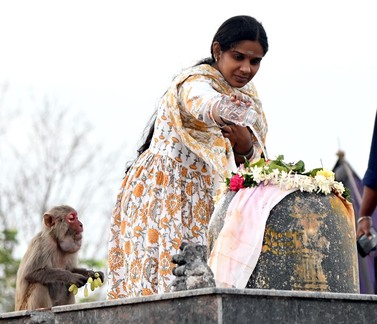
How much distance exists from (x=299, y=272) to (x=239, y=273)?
11.9 inches

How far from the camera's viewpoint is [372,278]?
38.3 ft

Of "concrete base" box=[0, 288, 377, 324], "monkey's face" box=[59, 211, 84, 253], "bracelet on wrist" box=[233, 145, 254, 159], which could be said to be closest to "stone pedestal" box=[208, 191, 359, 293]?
"concrete base" box=[0, 288, 377, 324]

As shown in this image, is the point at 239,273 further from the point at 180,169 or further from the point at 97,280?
the point at 97,280

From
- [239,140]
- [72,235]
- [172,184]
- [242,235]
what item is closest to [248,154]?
[239,140]

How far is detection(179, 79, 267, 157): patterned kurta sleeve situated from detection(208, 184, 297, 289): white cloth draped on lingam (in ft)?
1.59

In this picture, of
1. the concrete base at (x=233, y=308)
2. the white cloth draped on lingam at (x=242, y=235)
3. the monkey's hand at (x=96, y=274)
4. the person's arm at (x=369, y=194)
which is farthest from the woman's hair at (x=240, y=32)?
the concrete base at (x=233, y=308)

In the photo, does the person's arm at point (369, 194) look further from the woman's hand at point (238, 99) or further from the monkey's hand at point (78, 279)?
the monkey's hand at point (78, 279)

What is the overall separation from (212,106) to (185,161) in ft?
2.30

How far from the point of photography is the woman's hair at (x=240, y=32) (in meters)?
6.62

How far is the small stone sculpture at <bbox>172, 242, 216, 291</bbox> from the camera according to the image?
5.07 metres

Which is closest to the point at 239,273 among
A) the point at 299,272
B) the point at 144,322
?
the point at 299,272

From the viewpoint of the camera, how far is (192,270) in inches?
201

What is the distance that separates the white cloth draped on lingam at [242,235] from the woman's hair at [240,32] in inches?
43.3

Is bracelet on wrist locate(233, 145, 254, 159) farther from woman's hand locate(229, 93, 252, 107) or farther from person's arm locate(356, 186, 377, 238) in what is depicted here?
person's arm locate(356, 186, 377, 238)
